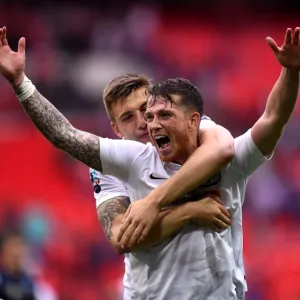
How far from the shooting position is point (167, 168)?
3.66 meters

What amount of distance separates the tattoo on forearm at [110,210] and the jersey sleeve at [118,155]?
244 millimetres

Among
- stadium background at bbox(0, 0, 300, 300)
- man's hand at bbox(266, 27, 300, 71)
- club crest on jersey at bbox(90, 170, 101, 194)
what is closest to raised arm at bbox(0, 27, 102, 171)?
club crest on jersey at bbox(90, 170, 101, 194)

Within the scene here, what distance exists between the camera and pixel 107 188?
159 inches

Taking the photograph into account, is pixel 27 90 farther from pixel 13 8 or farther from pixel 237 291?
pixel 13 8

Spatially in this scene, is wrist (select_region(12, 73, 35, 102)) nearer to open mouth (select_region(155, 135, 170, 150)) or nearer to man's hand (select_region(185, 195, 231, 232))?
open mouth (select_region(155, 135, 170, 150))

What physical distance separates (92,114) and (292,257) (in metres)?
3.83

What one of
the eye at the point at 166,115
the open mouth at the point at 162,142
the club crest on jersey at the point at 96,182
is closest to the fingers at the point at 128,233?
the open mouth at the point at 162,142

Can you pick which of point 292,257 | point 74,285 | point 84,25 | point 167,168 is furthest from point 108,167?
point 84,25

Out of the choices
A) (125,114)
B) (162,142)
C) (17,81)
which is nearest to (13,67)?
(17,81)

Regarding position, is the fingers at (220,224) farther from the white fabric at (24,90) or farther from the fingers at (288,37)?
the white fabric at (24,90)

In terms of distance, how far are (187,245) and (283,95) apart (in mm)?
695

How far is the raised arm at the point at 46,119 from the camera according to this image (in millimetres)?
3604

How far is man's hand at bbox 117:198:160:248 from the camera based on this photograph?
11.5 feet

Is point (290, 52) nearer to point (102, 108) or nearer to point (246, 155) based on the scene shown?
point (246, 155)
